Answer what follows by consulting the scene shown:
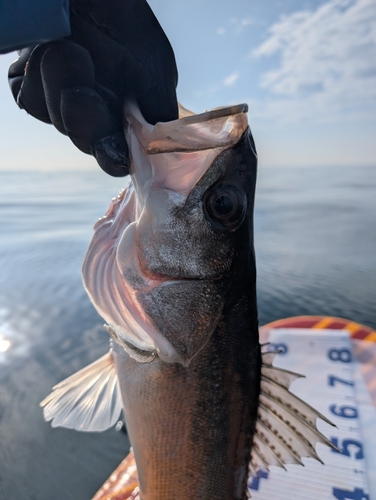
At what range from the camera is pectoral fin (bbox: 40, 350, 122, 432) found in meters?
1.68

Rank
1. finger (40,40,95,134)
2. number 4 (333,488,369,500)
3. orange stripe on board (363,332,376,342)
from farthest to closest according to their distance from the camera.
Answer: orange stripe on board (363,332,376,342) → number 4 (333,488,369,500) → finger (40,40,95,134)

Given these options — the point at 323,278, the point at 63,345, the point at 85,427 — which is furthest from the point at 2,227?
the point at 85,427

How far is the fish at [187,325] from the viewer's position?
3.76ft

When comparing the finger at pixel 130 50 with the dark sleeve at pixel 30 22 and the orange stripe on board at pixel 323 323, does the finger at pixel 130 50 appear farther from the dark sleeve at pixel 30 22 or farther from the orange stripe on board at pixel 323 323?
the orange stripe on board at pixel 323 323

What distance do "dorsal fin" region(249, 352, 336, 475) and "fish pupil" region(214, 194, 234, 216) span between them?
2.43 ft

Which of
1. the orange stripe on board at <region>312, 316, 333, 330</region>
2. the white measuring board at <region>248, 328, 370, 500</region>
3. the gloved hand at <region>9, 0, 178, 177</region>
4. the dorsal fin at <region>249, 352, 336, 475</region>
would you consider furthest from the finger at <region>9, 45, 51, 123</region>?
the orange stripe on board at <region>312, 316, 333, 330</region>

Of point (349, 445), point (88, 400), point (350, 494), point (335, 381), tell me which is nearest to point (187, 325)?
point (88, 400)

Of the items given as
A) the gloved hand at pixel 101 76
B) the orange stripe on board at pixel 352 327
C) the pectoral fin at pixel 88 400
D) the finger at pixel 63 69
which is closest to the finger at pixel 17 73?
the gloved hand at pixel 101 76

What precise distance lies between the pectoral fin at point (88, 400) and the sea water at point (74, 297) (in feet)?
3.75

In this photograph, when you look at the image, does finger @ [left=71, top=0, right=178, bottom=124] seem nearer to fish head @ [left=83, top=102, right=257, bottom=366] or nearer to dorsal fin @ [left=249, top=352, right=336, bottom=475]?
fish head @ [left=83, top=102, right=257, bottom=366]

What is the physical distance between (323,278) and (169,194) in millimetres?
4521

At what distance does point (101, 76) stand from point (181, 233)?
555 millimetres

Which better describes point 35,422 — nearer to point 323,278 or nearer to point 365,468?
point 365,468

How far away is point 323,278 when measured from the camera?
16.8ft
